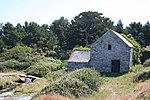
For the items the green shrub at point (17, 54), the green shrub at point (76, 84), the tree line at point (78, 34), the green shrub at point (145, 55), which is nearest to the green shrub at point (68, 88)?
the green shrub at point (76, 84)

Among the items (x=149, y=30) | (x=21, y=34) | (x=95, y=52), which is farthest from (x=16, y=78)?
(x=149, y=30)

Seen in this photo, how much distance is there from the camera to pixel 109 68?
126 feet

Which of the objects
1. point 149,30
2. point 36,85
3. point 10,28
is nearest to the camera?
point 36,85

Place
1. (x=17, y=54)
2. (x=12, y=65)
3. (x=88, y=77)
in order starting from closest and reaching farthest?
1. (x=88, y=77)
2. (x=12, y=65)
3. (x=17, y=54)

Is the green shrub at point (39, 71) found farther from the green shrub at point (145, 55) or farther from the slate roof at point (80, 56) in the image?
the green shrub at point (145, 55)

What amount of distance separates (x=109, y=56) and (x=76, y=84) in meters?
16.7

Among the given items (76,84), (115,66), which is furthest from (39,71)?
(76,84)

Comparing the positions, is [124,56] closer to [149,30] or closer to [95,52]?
[95,52]

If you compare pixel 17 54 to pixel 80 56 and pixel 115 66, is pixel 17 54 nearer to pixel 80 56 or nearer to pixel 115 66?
pixel 80 56

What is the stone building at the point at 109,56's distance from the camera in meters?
37.8

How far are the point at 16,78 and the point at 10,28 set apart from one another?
32.6 meters

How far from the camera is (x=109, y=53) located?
38.5 metres

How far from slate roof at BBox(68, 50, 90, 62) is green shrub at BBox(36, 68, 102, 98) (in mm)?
12051

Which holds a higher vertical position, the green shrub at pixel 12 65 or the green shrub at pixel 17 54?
the green shrub at pixel 17 54
